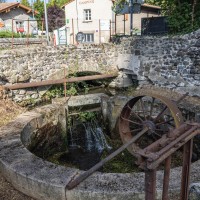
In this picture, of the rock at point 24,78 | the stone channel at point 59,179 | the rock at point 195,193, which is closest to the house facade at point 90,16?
the rock at point 24,78

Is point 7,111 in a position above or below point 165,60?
below

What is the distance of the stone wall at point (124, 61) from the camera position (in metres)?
7.33

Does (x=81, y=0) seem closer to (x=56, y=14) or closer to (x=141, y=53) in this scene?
(x=56, y=14)

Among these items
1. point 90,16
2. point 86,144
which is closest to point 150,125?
point 86,144

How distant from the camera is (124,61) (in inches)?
373

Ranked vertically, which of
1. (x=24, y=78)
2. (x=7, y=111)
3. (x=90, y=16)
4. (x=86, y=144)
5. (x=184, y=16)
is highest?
(x=90, y=16)

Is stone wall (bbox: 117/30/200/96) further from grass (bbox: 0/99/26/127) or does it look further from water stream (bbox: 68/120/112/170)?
grass (bbox: 0/99/26/127)

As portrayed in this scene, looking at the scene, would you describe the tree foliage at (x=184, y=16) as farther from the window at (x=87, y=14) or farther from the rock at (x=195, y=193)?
the window at (x=87, y=14)

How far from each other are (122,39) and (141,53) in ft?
3.81

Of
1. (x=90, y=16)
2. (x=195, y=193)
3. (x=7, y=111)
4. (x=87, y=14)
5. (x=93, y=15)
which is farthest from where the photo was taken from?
(x=87, y=14)

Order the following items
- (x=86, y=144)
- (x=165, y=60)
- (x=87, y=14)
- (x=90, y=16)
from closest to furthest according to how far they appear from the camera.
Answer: (x=86, y=144), (x=165, y=60), (x=90, y=16), (x=87, y=14)

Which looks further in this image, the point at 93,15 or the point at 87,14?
the point at 87,14

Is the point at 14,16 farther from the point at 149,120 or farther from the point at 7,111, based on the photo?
the point at 149,120

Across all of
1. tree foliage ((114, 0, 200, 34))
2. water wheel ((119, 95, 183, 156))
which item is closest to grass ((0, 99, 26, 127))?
water wheel ((119, 95, 183, 156))
